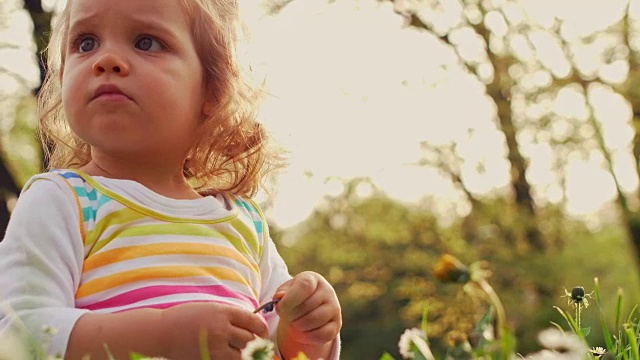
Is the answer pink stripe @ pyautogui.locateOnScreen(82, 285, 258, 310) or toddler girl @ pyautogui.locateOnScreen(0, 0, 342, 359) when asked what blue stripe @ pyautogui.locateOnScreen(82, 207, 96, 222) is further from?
pink stripe @ pyautogui.locateOnScreen(82, 285, 258, 310)

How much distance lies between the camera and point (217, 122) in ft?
6.43

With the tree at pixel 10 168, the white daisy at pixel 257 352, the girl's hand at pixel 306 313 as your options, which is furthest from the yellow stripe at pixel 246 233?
the tree at pixel 10 168

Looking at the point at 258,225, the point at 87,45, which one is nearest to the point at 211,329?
the point at 258,225

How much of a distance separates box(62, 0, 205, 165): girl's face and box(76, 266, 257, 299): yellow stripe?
0.27 meters

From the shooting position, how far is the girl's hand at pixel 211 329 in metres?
1.38

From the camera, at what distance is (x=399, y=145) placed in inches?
482

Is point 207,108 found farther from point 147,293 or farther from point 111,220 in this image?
point 147,293

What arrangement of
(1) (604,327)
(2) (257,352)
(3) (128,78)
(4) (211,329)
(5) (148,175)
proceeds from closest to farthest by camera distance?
(2) (257,352), (4) (211,329), (1) (604,327), (3) (128,78), (5) (148,175)

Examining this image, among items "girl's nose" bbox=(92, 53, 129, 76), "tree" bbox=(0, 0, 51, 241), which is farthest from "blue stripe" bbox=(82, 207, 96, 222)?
"tree" bbox=(0, 0, 51, 241)

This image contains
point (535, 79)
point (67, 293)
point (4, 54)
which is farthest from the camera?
point (535, 79)

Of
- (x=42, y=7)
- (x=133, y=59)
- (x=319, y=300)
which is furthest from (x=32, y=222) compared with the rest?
(x=42, y=7)

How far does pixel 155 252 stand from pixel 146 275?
0.18ft

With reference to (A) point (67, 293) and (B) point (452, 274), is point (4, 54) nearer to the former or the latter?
(A) point (67, 293)

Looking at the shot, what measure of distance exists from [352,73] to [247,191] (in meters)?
10.4
